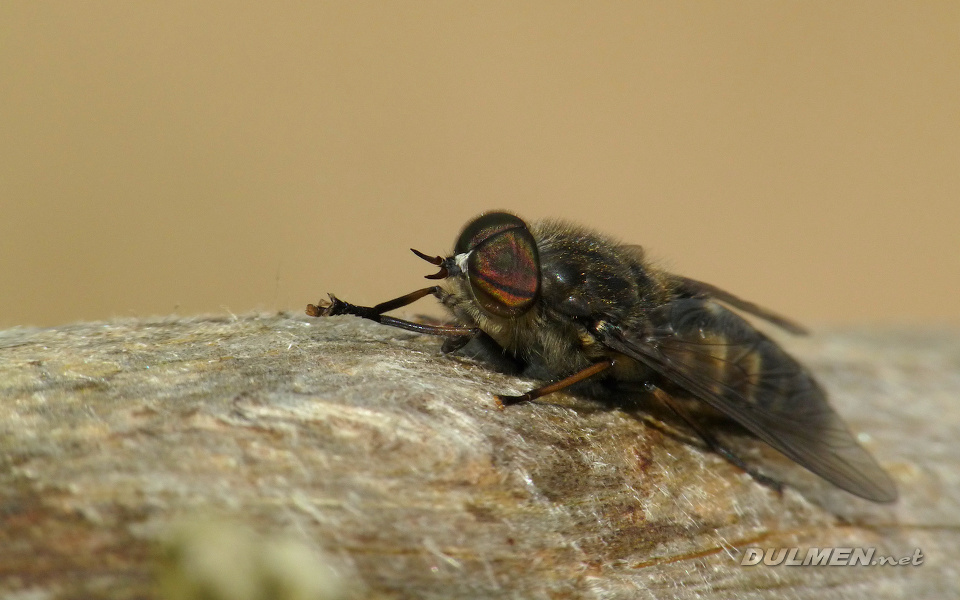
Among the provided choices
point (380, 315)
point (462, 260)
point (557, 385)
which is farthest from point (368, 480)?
point (462, 260)

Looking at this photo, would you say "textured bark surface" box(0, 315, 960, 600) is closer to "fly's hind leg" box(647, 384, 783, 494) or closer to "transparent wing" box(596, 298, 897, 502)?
"fly's hind leg" box(647, 384, 783, 494)

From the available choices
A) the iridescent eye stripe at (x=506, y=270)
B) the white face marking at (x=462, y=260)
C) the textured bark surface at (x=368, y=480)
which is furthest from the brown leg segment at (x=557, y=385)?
the white face marking at (x=462, y=260)

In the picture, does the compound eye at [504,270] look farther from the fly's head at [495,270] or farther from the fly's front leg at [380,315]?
the fly's front leg at [380,315]

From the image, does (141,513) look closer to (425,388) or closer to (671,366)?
(425,388)

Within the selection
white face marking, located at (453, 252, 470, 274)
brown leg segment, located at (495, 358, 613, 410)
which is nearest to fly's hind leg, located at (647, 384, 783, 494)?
brown leg segment, located at (495, 358, 613, 410)

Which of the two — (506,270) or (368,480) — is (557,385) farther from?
(368,480)

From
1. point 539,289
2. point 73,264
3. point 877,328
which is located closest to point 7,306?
point 73,264
